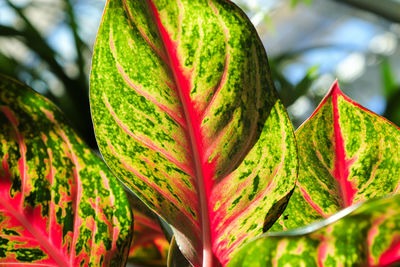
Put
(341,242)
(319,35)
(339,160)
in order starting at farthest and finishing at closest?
(319,35)
(339,160)
(341,242)

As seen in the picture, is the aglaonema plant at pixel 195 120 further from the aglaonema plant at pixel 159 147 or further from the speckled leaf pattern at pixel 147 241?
the speckled leaf pattern at pixel 147 241

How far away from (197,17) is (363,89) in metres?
5.03

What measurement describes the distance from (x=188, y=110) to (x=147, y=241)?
0.15m

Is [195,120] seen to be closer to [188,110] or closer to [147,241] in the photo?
[188,110]

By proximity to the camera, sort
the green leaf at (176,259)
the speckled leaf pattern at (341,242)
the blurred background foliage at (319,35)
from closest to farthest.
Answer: the speckled leaf pattern at (341,242) → the green leaf at (176,259) → the blurred background foliage at (319,35)

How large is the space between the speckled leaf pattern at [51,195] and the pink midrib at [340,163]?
5.4 inches

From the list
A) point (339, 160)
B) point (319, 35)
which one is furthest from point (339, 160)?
point (319, 35)

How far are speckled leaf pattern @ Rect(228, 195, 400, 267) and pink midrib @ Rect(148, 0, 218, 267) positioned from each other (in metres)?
0.06

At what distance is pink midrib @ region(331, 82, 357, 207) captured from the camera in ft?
0.94

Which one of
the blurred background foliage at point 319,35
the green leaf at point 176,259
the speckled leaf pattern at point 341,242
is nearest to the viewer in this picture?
the speckled leaf pattern at point 341,242

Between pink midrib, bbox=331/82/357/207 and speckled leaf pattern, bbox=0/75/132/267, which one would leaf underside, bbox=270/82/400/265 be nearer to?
pink midrib, bbox=331/82/357/207

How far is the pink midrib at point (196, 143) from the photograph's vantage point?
0.71ft

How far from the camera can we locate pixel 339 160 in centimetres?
29

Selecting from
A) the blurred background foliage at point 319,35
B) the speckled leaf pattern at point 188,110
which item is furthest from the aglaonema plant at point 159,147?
the blurred background foliage at point 319,35
